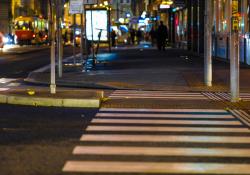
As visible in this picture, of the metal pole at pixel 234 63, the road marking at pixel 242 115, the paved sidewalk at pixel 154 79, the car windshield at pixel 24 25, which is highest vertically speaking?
the car windshield at pixel 24 25

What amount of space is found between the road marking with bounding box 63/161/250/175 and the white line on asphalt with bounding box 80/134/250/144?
5.22 ft

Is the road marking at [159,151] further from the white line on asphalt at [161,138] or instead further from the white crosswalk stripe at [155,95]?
the white crosswalk stripe at [155,95]

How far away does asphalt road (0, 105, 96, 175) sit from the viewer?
7.94 meters

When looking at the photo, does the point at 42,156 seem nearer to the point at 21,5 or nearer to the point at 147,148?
the point at 147,148

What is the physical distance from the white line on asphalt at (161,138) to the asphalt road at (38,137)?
0.32 metres

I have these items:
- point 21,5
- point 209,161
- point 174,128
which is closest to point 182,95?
point 174,128

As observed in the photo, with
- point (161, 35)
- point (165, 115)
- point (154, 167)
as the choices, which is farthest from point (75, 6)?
point (154, 167)

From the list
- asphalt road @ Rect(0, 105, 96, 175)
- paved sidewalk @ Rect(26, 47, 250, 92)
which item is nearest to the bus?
paved sidewalk @ Rect(26, 47, 250, 92)

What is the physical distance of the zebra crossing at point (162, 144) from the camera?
784cm

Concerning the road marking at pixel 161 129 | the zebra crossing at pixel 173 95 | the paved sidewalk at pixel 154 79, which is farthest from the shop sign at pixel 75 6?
the road marking at pixel 161 129

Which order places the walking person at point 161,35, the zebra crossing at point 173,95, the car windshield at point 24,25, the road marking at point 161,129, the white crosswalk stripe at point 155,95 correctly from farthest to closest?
the car windshield at point 24,25
the walking person at point 161,35
the white crosswalk stripe at point 155,95
the zebra crossing at point 173,95
the road marking at point 161,129

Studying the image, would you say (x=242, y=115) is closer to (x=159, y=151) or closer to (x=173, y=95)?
(x=173, y=95)

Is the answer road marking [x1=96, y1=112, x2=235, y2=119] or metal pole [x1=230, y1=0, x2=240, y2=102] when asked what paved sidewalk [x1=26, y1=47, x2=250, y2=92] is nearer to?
metal pole [x1=230, y1=0, x2=240, y2=102]

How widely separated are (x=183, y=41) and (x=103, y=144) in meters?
36.1
